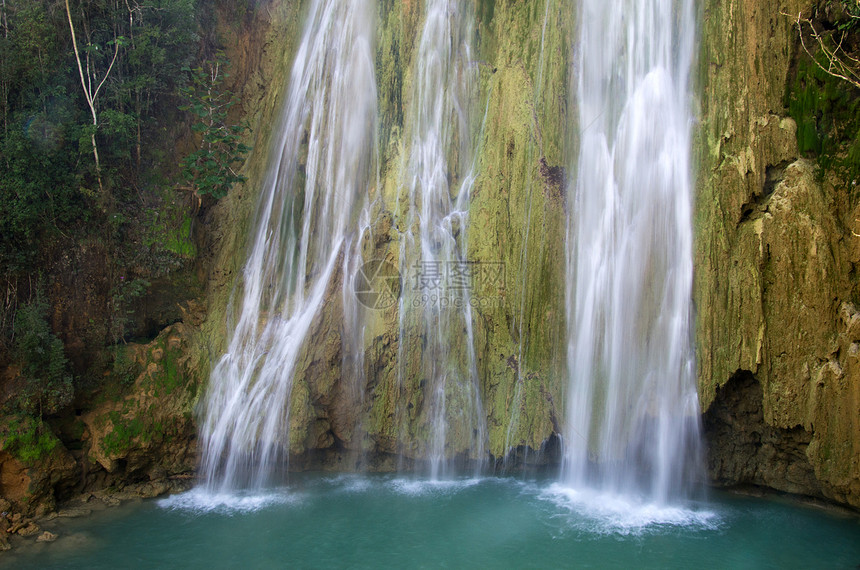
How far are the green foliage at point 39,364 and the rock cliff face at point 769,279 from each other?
1001 centimetres

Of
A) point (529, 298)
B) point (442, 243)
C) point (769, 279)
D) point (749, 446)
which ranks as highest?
point (442, 243)

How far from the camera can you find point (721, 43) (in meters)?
9.02

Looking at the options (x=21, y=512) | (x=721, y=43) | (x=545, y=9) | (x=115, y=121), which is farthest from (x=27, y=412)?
(x=721, y=43)

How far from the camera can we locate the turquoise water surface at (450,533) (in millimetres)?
7797

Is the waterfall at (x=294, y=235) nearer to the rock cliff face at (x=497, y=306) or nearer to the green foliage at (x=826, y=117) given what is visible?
the rock cliff face at (x=497, y=306)

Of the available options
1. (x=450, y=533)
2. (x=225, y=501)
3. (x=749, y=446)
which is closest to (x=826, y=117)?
(x=749, y=446)

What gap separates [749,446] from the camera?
9328mm

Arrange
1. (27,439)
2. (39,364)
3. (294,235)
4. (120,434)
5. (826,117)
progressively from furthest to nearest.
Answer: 1. (294,235)
2. (120,434)
3. (39,364)
4. (27,439)
5. (826,117)

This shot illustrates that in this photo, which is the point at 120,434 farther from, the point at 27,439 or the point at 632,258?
→ the point at 632,258

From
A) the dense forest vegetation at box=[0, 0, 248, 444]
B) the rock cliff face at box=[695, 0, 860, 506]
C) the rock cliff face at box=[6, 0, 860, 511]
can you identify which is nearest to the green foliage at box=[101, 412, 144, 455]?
the rock cliff face at box=[6, 0, 860, 511]

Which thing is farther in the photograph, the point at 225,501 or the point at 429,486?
the point at 429,486

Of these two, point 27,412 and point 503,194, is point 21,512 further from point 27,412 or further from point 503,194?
point 503,194

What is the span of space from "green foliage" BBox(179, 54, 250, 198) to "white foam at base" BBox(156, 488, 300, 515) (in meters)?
5.42

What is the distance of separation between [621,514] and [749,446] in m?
2.35
